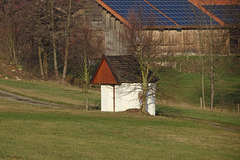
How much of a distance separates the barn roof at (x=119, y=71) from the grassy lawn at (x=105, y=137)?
326 centimetres

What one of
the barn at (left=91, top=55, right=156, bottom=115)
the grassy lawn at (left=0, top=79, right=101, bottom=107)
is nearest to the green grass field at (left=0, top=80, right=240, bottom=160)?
the barn at (left=91, top=55, right=156, bottom=115)

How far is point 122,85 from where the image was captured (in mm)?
32906

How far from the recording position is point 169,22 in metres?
63.2

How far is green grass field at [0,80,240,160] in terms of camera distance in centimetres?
1636

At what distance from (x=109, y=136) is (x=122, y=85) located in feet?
38.6

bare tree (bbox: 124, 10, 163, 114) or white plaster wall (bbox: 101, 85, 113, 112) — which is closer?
bare tree (bbox: 124, 10, 163, 114)

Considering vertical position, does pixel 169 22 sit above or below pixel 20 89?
above

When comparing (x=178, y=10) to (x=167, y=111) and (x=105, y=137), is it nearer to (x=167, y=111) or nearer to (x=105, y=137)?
(x=167, y=111)

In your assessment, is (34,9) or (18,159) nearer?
(18,159)

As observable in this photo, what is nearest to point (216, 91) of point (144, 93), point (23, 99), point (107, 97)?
point (107, 97)

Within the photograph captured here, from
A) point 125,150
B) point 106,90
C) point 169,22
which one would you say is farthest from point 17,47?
point 125,150

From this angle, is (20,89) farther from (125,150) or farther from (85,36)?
(125,150)

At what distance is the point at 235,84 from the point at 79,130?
35.9 metres

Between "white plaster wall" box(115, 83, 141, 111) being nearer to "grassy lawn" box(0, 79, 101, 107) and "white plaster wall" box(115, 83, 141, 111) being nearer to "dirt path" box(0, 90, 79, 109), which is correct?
"dirt path" box(0, 90, 79, 109)
